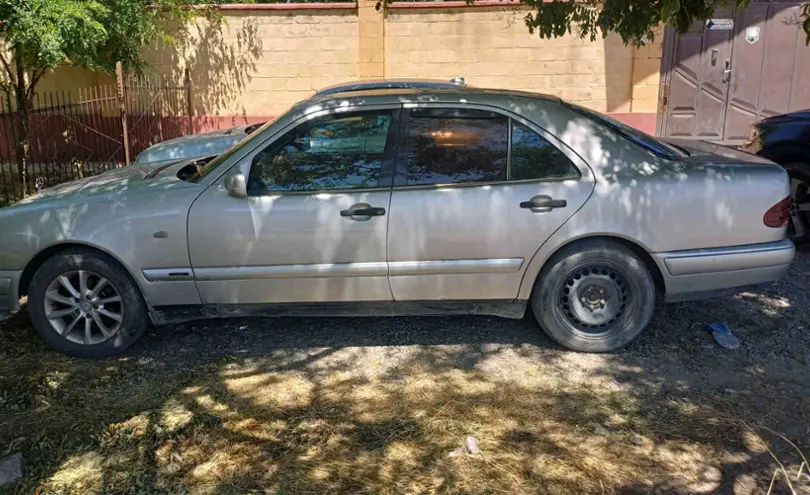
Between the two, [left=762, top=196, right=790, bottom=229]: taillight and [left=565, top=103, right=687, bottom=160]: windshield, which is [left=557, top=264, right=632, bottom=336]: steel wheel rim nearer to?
[left=565, top=103, right=687, bottom=160]: windshield

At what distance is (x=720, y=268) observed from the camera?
14.4 feet

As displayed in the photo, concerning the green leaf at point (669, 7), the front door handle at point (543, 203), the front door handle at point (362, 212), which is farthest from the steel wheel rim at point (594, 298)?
the green leaf at point (669, 7)

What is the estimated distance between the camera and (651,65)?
11.8 meters

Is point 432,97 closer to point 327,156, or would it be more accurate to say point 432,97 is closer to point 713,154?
point 327,156

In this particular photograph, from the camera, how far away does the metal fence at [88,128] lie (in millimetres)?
9148

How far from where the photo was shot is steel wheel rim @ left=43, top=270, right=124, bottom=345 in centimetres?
446

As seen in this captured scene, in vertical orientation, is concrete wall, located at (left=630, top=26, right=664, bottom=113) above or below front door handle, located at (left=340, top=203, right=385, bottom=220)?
above

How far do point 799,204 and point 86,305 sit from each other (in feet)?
20.2

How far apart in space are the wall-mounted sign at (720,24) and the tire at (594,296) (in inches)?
351

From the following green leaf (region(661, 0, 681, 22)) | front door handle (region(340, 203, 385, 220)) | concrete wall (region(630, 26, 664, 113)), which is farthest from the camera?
concrete wall (region(630, 26, 664, 113))

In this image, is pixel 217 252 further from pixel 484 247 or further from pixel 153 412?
pixel 484 247

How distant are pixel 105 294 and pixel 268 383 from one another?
1.25 meters

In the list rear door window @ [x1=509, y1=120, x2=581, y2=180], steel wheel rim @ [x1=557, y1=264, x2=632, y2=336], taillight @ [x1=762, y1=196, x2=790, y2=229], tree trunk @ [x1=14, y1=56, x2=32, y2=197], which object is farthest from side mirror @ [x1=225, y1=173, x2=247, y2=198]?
tree trunk @ [x1=14, y1=56, x2=32, y2=197]

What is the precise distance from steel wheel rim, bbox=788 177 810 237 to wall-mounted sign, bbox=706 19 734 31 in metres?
6.05
